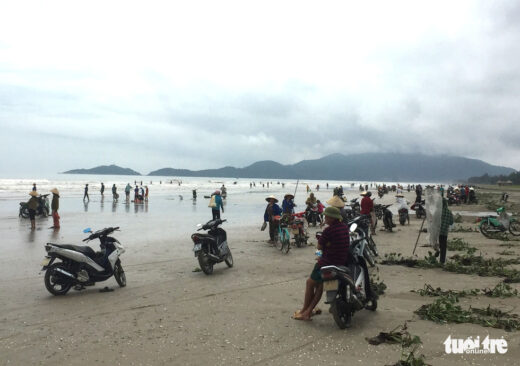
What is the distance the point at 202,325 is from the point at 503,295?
500cm

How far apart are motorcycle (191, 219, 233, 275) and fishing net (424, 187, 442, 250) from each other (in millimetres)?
4995

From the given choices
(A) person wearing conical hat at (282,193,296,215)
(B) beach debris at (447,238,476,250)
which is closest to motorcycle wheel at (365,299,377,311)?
(B) beach debris at (447,238,476,250)

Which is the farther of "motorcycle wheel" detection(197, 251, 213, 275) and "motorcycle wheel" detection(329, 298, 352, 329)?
"motorcycle wheel" detection(197, 251, 213, 275)

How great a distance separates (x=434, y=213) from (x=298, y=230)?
15.0ft

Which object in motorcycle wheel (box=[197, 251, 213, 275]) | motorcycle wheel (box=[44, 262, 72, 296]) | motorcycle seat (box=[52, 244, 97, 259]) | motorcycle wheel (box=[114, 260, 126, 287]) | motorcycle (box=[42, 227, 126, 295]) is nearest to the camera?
motorcycle wheel (box=[44, 262, 72, 296])

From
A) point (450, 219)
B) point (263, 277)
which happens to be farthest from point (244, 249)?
point (450, 219)

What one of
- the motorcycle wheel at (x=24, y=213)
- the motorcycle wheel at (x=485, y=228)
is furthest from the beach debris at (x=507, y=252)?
the motorcycle wheel at (x=24, y=213)

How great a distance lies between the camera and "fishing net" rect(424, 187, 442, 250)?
9031mm

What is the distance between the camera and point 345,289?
17.0 feet

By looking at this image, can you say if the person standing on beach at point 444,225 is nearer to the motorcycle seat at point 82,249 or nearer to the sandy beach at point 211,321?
the sandy beach at point 211,321

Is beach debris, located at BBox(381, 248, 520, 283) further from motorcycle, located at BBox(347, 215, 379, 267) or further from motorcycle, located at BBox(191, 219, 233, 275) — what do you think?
motorcycle, located at BBox(191, 219, 233, 275)

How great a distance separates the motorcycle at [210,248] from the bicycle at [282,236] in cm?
234

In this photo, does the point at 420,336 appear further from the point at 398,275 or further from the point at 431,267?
the point at 431,267

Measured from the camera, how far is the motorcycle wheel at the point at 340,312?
5109mm
